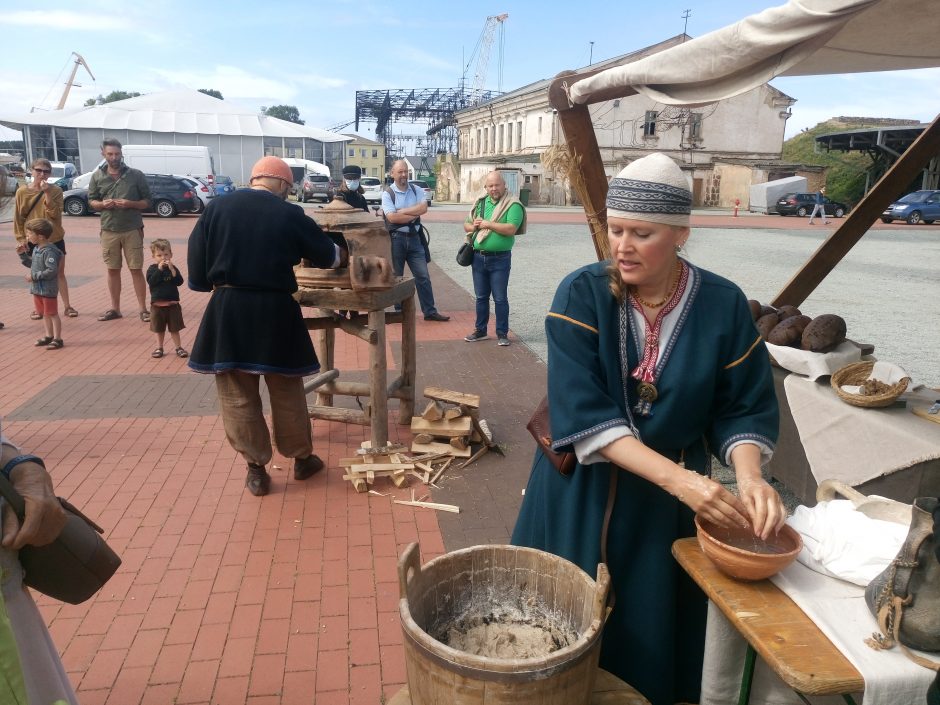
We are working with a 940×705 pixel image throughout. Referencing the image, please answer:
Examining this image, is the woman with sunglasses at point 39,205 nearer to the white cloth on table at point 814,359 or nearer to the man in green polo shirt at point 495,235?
the man in green polo shirt at point 495,235

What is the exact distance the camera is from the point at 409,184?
26.8 feet

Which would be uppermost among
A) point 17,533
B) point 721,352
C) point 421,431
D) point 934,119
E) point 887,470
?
point 934,119

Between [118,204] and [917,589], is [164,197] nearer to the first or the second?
[118,204]

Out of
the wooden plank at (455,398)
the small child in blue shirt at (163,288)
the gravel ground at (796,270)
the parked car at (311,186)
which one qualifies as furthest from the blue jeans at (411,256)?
the parked car at (311,186)

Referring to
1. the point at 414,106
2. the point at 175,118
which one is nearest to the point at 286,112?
the point at 414,106

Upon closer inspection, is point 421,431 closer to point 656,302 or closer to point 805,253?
point 656,302

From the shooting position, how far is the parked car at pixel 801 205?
31289mm

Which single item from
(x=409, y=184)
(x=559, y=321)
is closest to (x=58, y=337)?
(x=409, y=184)

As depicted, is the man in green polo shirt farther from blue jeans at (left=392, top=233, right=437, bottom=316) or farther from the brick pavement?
the brick pavement

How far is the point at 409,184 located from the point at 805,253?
1223 centimetres

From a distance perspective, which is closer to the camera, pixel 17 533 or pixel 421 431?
pixel 17 533

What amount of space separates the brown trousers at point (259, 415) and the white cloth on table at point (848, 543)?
114 inches

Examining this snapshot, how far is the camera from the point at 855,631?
4.74 feet

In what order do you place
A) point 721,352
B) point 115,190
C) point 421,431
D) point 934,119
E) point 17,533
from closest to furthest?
point 17,533
point 721,352
point 934,119
point 421,431
point 115,190
